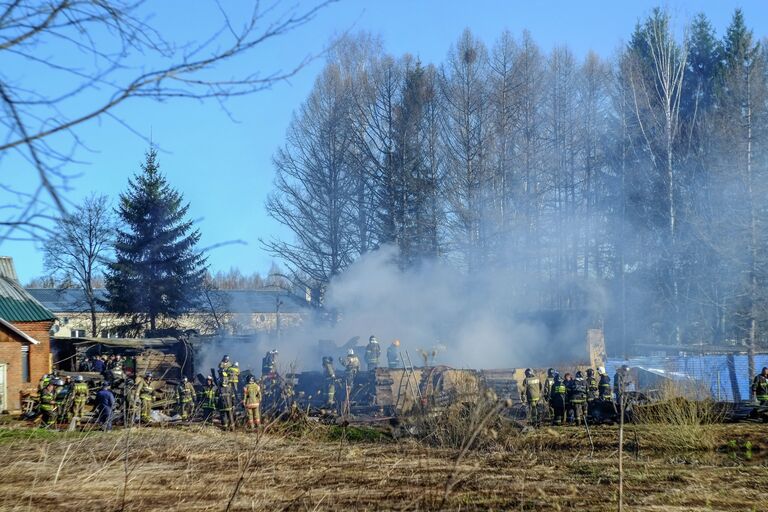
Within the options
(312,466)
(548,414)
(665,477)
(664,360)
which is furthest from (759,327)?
(312,466)

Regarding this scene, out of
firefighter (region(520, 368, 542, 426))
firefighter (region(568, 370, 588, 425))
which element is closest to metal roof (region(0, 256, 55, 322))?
firefighter (region(520, 368, 542, 426))

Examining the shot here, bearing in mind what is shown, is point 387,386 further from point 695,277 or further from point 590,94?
point 590,94

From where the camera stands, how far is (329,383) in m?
23.5

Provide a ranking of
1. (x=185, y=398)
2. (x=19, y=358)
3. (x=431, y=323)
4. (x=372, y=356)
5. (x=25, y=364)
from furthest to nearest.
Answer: (x=431, y=323) → (x=25, y=364) → (x=372, y=356) → (x=19, y=358) → (x=185, y=398)

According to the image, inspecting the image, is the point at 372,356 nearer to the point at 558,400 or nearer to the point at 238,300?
the point at 558,400

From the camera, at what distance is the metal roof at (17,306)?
28016mm

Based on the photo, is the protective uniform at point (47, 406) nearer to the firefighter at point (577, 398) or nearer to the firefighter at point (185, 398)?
the firefighter at point (185, 398)

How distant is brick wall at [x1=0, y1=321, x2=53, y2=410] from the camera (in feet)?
82.5

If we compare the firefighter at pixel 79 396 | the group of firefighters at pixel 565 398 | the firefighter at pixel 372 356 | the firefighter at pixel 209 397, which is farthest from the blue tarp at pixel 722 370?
the firefighter at pixel 79 396

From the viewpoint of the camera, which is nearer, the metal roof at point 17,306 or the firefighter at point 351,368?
the firefighter at point 351,368

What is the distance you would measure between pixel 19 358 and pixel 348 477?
19.9 metres

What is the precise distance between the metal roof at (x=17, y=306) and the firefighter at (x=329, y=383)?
11924 millimetres

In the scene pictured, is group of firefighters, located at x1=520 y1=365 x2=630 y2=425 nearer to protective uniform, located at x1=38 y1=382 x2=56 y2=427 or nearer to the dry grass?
the dry grass

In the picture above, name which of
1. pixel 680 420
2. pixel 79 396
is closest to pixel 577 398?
pixel 680 420
